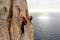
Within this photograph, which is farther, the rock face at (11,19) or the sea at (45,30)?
the sea at (45,30)

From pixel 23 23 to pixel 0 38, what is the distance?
175cm

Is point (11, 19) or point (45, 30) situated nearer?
point (11, 19)

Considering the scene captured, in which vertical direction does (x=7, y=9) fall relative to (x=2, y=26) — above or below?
above

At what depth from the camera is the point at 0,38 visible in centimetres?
797

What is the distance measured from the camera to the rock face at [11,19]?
26.7 ft

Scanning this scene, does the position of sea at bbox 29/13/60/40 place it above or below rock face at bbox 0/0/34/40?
below

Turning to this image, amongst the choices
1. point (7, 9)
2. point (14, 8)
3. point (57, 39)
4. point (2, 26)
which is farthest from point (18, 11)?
point (57, 39)

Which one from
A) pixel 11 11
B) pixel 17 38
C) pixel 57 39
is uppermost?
pixel 11 11

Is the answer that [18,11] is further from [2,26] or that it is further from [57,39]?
[57,39]

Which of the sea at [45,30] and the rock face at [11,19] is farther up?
the rock face at [11,19]

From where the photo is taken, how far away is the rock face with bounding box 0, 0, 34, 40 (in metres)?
8.12

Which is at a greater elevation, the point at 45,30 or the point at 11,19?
the point at 11,19

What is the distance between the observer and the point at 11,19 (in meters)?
9.09

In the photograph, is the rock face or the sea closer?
the rock face
